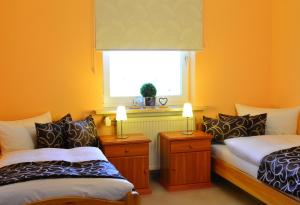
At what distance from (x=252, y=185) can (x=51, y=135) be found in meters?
1.94

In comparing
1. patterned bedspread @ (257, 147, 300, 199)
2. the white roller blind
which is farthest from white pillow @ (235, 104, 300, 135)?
the white roller blind

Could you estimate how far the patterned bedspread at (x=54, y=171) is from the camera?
2.45 metres

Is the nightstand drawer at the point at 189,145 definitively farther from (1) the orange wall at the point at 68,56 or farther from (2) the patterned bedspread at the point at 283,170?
(2) the patterned bedspread at the point at 283,170

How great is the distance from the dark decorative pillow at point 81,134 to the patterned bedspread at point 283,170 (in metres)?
1.65

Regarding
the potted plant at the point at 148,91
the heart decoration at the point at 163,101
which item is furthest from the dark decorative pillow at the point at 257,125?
the potted plant at the point at 148,91

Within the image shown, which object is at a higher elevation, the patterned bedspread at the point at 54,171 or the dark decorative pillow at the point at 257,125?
the dark decorative pillow at the point at 257,125

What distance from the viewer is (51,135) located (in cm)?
353

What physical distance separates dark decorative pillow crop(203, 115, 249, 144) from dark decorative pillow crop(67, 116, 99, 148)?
4.26 feet

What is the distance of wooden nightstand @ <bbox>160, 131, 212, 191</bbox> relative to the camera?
3861mm

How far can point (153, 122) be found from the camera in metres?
4.17

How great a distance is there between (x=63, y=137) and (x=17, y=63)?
0.92 m

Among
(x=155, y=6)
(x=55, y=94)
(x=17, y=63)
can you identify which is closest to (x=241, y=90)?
(x=155, y=6)

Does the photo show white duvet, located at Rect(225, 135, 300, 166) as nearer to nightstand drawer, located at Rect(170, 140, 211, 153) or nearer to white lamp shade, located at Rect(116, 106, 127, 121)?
nightstand drawer, located at Rect(170, 140, 211, 153)

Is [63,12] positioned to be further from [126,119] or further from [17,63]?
[126,119]
